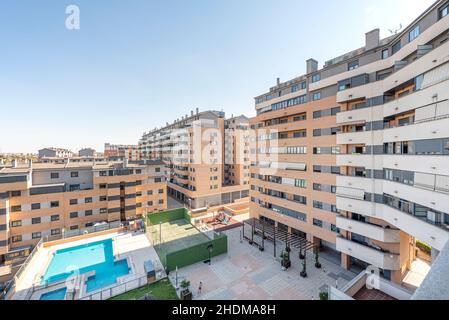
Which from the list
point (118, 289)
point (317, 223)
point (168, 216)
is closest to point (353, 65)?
point (317, 223)

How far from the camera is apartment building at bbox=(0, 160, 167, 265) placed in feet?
91.1

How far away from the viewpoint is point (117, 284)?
66.0ft

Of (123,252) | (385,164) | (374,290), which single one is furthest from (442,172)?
(123,252)

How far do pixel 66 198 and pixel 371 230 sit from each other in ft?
130

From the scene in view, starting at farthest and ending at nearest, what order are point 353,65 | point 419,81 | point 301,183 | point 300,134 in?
point 300,134 → point 301,183 → point 353,65 → point 419,81

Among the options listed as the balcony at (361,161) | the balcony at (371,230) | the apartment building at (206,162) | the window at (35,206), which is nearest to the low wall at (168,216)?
the apartment building at (206,162)

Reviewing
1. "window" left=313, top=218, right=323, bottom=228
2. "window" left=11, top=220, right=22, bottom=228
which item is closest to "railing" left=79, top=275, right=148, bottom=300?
"window" left=11, top=220, right=22, bottom=228

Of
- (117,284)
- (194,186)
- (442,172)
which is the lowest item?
(117,284)

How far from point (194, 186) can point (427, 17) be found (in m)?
40.1

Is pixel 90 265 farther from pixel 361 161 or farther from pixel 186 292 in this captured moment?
pixel 361 161

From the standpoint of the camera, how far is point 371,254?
18500 mm

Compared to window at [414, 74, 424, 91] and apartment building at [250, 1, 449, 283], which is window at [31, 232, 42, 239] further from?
window at [414, 74, 424, 91]

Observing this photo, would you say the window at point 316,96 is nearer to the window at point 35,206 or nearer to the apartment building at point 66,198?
the apartment building at point 66,198
